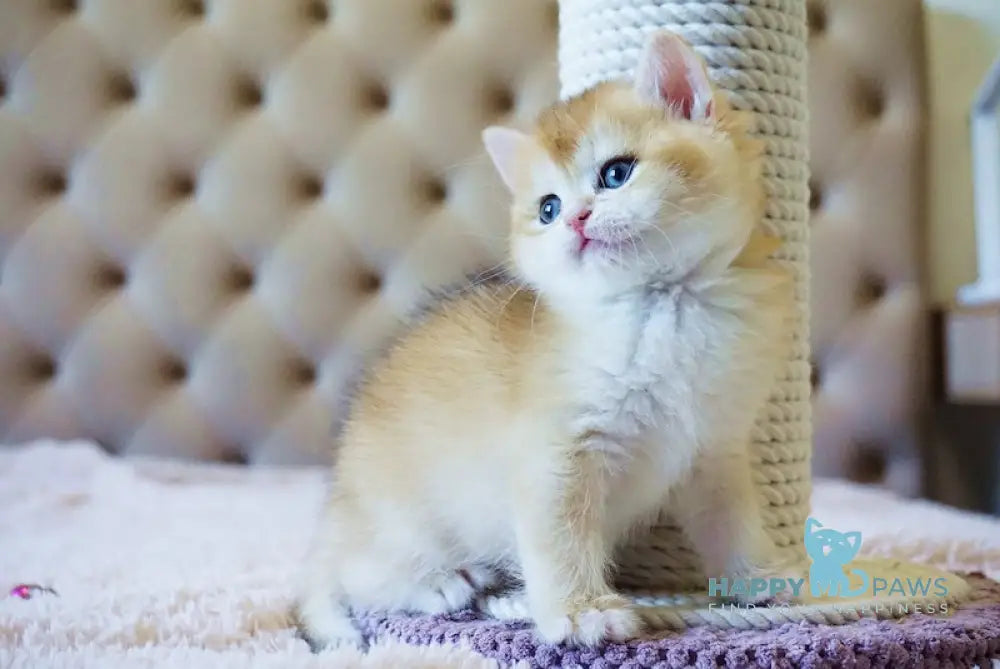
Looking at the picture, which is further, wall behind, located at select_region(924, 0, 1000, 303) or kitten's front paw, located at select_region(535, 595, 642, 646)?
wall behind, located at select_region(924, 0, 1000, 303)

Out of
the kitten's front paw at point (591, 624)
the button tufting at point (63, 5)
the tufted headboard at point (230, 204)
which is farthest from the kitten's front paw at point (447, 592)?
the button tufting at point (63, 5)

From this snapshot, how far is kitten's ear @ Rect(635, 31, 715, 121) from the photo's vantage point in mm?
685

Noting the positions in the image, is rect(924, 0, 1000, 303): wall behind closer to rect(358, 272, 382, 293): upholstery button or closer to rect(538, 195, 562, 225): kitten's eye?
rect(358, 272, 382, 293): upholstery button

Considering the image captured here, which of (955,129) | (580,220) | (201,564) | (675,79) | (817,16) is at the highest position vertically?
(817,16)

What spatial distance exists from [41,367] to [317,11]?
2.80 ft

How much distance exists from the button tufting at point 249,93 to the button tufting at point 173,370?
0.51 metres

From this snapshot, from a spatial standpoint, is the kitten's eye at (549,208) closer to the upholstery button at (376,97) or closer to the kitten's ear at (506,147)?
the kitten's ear at (506,147)

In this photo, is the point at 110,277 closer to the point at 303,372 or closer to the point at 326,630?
the point at 303,372

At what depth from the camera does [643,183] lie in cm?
65

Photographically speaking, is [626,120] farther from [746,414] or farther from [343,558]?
[343,558]

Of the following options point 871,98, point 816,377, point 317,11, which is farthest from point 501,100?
point 816,377

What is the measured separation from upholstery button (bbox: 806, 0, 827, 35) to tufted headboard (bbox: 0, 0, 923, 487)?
46 centimetres

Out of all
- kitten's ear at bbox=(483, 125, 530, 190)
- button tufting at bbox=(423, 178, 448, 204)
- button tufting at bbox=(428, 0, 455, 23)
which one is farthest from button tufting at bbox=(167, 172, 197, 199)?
kitten's ear at bbox=(483, 125, 530, 190)

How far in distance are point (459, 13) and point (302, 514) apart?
976 millimetres
